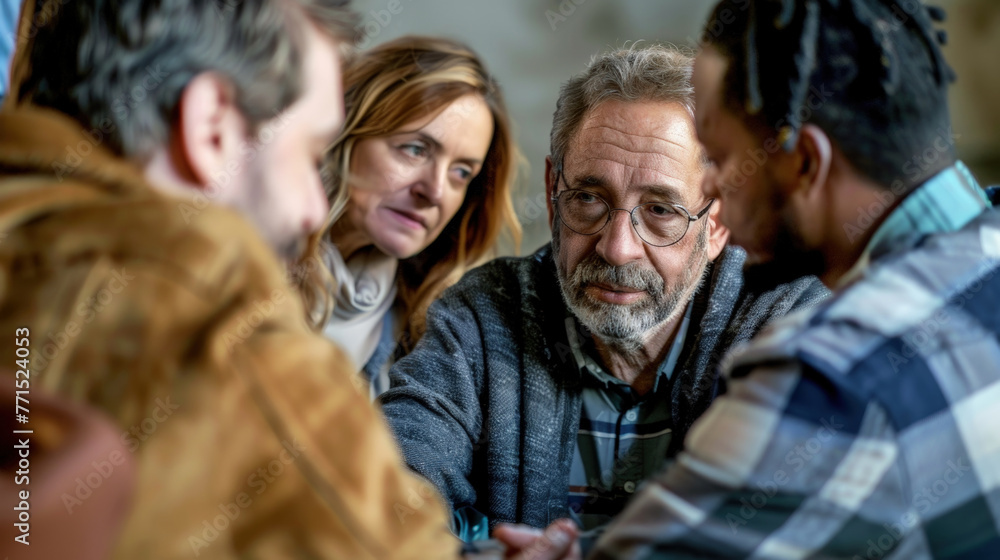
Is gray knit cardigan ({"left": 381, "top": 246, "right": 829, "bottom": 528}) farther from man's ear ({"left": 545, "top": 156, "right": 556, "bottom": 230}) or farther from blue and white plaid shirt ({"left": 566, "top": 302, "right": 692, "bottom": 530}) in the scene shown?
man's ear ({"left": 545, "top": 156, "right": 556, "bottom": 230})

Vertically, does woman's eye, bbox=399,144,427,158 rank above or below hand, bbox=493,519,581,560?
below

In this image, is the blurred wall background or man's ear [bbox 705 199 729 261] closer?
man's ear [bbox 705 199 729 261]

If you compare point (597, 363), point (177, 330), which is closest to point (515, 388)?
point (597, 363)

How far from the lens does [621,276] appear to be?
61.0 inches

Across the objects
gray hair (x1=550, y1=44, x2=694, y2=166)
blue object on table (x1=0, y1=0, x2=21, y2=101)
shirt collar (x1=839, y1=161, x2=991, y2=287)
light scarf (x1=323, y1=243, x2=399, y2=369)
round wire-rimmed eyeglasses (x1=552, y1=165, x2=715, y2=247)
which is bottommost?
light scarf (x1=323, y1=243, x2=399, y2=369)

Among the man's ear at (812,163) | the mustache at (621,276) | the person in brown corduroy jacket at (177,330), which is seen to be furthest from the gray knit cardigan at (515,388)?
the person in brown corduroy jacket at (177,330)

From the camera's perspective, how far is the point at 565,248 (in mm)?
1597

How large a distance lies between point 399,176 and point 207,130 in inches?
54.5

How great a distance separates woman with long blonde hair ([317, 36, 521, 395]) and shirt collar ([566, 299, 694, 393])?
1.86ft

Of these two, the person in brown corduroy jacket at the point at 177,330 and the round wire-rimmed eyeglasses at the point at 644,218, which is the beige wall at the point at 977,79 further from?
the person in brown corduroy jacket at the point at 177,330

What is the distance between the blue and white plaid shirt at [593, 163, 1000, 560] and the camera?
0.72m

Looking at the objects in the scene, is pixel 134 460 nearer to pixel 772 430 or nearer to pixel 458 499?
pixel 772 430

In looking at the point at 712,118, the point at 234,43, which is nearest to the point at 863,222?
the point at 712,118

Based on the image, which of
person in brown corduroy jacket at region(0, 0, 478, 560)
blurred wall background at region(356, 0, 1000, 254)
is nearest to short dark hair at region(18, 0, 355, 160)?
person in brown corduroy jacket at region(0, 0, 478, 560)
